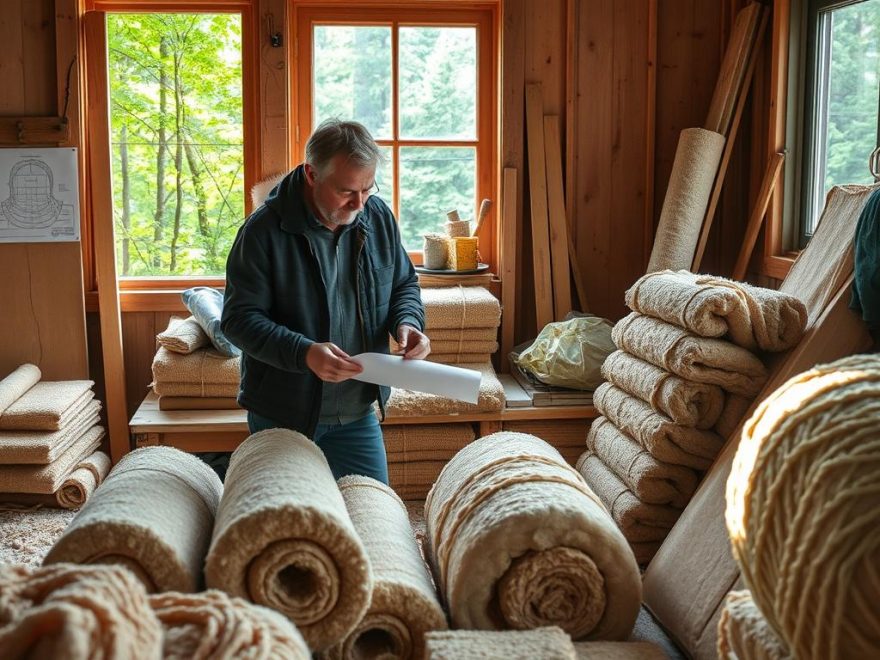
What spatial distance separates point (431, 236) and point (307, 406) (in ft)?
6.96

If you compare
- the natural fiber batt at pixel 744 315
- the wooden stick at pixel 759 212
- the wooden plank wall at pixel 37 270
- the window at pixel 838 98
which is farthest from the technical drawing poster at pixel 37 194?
the window at pixel 838 98

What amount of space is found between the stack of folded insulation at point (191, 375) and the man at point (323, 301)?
4.68ft

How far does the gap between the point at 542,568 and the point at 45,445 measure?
107 inches

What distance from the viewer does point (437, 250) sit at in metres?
4.75

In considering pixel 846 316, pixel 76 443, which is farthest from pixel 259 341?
pixel 76 443

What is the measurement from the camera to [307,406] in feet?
9.05

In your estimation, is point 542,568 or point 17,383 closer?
point 542,568

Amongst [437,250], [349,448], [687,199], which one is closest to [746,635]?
[349,448]

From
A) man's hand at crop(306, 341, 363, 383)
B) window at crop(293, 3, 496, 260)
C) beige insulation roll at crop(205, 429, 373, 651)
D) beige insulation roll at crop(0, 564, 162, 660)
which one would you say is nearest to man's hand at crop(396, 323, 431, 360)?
man's hand at crop(306, 341, 363, 383)

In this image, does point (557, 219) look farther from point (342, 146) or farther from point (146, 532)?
point (146, 532)

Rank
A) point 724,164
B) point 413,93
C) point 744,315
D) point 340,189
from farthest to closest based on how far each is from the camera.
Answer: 1. point 413,93
2. point 724,164
3. point 744,315
4. point 340,189

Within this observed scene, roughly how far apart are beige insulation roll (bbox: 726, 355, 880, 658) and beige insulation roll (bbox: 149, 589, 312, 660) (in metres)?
0.70

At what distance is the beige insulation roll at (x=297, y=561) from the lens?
1694 mm

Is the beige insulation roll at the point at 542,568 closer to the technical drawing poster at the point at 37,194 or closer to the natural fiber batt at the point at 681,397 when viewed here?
the natural fiber batt at the point at 681,397
